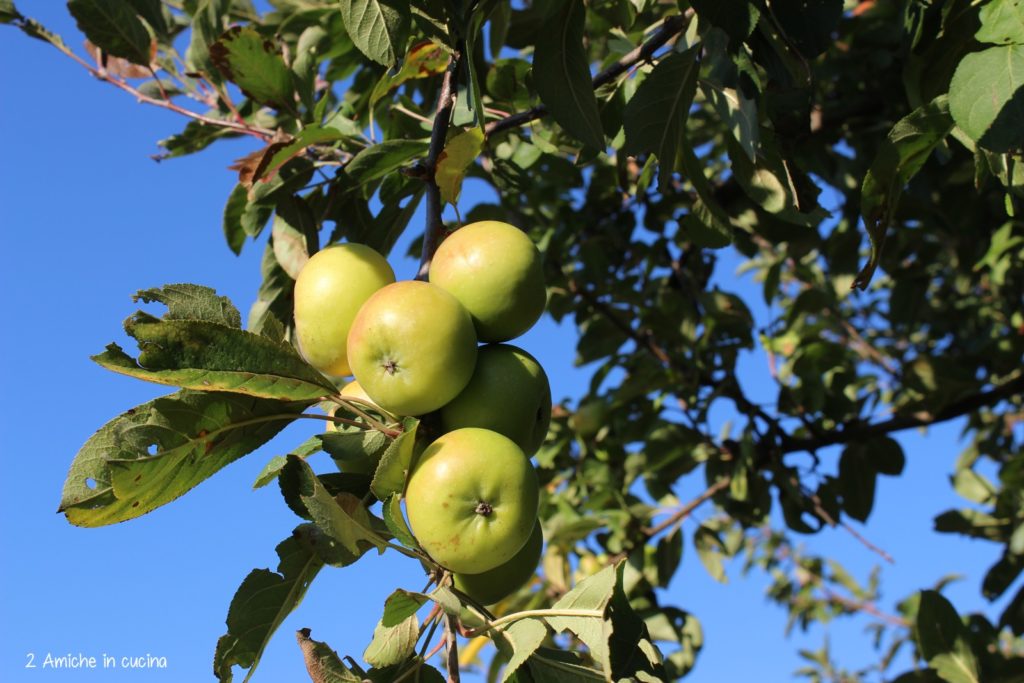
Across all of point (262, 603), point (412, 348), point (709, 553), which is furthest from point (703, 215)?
point (709, 553)

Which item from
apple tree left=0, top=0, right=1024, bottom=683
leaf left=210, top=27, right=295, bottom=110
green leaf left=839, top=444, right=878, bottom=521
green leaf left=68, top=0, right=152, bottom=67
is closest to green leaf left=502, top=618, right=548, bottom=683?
apple tree left=0, top=0, right=1024, bottom=683

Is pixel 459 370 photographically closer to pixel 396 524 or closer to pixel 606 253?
pixel 396 524

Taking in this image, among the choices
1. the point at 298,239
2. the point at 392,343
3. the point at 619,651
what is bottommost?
the point at 619,651

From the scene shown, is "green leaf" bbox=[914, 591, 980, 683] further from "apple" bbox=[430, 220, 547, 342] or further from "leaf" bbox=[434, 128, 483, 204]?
"leaf" bbox=[434, 128, 483, 204]

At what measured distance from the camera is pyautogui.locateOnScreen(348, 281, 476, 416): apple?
4.00ft

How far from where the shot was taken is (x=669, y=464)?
12.5 feet

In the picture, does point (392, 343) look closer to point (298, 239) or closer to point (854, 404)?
point (298, 239)

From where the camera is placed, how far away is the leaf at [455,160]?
1432 mm

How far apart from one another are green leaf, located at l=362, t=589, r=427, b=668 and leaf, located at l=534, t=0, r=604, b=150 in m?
0.95

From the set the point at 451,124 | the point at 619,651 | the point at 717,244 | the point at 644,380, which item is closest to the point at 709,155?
the point at 644,380

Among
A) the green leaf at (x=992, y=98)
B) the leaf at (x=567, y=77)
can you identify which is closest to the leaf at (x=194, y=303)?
the leaf at (x=567, y=77)

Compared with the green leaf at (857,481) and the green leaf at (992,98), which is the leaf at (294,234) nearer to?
the green leaf at (992,98)

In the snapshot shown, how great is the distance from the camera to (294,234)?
6.35ft

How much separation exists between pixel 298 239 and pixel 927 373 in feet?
8.65
